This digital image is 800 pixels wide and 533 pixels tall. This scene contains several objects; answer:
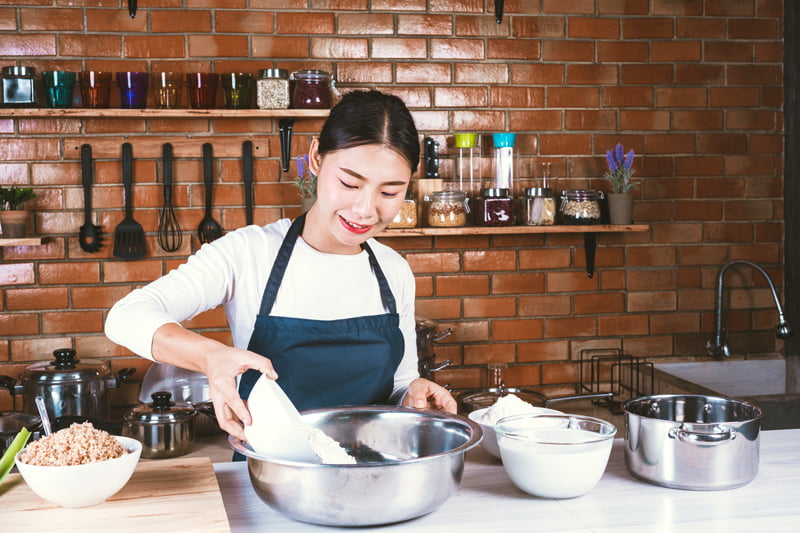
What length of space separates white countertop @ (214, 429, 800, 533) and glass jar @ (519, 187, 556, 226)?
1544 mm

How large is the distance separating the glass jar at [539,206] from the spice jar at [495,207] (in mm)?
79

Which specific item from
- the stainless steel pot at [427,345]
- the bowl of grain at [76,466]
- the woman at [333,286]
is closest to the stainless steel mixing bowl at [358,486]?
the bowl of grain at [76,466]

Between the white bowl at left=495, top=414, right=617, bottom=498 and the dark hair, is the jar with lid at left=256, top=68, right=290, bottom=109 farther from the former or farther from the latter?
the white bowl at left=495, top=414, right=617, bottom=498

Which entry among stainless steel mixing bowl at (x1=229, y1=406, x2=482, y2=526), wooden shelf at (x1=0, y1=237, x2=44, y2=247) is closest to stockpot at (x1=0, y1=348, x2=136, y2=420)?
wooden shelf at (x1=0, y1=237, x2=44, y2=247)

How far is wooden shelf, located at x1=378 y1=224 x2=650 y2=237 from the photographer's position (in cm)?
286

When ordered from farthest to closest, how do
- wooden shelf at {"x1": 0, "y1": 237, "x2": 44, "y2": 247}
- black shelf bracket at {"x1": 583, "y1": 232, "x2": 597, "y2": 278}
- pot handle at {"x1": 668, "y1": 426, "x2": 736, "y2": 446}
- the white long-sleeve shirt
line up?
black shelf bracket at {"x1": 583, "y1": 232, "x2": 597, "y2": 278}
wooden shelf at {"x1": 0, "y1": 237, "x2": 44, "y2": 247}
the white long-sleeve shirt
pot handle at {"x1": 668, "y1": 426, "x2": 736, "y2": 446}

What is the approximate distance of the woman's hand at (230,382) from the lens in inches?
51.0

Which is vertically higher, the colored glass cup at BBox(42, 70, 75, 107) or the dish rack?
the colored glass cup at BBox(42, 70, 75, 107)

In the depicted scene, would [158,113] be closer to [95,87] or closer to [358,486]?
[95,87]

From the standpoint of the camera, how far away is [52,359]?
2828 mm

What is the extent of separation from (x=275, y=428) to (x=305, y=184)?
67.6 inches

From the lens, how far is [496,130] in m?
3.08

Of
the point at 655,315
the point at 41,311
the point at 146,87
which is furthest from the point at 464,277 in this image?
the point at 41,311

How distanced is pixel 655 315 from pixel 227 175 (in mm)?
1746
